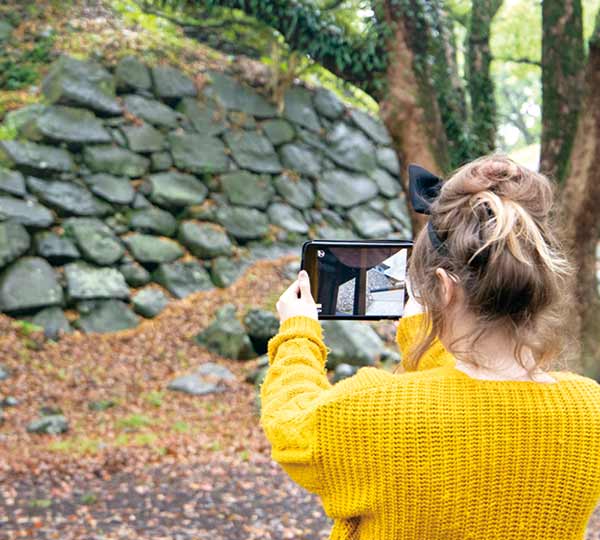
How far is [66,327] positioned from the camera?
8.54 m

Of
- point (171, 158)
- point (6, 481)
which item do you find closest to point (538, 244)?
point (6, 481)

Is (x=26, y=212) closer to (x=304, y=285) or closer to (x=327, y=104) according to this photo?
(x=327, y=104)

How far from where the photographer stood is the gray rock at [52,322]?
8.38 metres

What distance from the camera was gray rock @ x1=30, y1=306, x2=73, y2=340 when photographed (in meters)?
8.38

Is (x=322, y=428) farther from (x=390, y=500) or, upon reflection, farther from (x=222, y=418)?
(x=222, y=418)

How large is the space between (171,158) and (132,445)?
5.10 metres

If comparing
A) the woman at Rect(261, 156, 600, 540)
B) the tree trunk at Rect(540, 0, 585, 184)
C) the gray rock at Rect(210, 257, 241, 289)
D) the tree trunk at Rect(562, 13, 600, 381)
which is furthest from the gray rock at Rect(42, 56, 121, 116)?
the woman at Rect(261, 156, 600, 540)

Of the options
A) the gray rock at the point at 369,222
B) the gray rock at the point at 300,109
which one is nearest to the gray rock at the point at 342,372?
the gray rock at the point at 369,222

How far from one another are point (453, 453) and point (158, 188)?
30.2 ft

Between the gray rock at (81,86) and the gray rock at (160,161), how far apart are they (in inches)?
30.4

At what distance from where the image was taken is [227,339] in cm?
855

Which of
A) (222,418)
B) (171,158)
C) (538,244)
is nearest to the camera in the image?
(538,244)

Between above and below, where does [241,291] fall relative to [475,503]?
below

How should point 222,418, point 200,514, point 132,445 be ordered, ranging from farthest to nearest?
point 222,418
point 132,445
point 200,514
